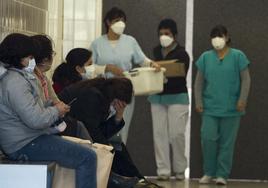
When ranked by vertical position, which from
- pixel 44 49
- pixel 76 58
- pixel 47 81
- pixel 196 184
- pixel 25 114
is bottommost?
pixel 196 184

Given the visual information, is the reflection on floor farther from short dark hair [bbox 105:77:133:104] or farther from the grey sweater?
the grey sweater

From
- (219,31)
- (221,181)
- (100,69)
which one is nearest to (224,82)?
(219,31)

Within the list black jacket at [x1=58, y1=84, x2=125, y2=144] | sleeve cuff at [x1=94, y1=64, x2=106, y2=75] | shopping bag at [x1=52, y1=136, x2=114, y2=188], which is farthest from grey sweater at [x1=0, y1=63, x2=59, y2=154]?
sleeve cuff at [x1=94, y1=64, x2=106, y2=75]

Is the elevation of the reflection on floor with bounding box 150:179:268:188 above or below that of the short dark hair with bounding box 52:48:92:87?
below

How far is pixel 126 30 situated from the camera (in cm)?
872

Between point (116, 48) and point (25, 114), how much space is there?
11.1ft

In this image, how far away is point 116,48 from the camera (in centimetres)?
763

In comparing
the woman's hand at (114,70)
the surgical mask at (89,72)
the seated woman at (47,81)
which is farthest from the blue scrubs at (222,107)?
the seated woman at (47,81)

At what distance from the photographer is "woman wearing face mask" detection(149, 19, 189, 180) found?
8.16 metres

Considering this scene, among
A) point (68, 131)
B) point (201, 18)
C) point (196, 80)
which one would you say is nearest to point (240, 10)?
point (201, 18)

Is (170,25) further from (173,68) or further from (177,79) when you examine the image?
(177,79)

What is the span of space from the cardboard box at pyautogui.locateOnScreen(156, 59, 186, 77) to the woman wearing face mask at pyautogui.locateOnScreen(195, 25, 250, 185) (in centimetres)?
35

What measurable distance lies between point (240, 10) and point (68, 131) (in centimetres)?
392

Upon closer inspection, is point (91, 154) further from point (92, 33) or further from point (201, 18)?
point (201, 18)
